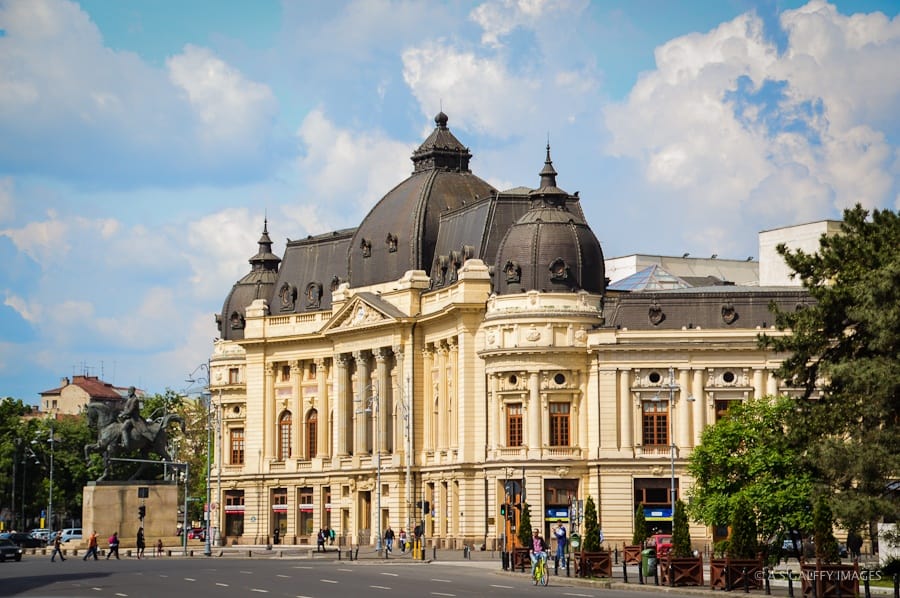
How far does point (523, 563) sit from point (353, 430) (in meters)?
57.8

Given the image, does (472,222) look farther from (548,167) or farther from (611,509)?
(611,509)

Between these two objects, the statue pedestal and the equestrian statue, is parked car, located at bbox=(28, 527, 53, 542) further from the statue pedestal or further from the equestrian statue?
the statue pedestal

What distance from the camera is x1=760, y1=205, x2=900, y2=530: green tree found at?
206ft

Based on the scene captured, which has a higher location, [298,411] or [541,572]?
[298,411]

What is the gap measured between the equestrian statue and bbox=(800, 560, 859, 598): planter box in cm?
6219

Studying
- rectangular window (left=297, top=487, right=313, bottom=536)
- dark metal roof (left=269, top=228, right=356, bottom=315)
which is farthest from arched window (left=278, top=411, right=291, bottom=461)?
dark metal roof (left=269, top=228, right=356, bottom=315)

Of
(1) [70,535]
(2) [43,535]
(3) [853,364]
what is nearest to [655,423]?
(1) [70,535]

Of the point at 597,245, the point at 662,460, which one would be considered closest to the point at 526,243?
the point at 597,245

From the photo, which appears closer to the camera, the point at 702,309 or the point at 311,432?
the point at 702,309

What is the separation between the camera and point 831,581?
188ft

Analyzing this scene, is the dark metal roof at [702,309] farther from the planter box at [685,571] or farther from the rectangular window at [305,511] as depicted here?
the planter box at [685,571]

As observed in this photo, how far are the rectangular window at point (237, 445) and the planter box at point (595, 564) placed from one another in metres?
83.3

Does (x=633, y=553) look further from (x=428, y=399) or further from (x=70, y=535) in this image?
(x=70, y=535)

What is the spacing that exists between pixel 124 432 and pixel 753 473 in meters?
44.2
